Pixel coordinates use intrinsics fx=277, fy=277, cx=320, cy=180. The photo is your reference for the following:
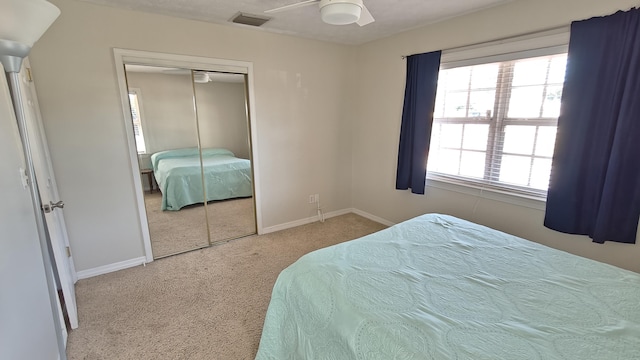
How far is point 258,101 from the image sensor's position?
321 centimetres

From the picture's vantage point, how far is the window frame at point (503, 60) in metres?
2.18

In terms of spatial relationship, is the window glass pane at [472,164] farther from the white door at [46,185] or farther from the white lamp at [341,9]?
the white door at [46,185]

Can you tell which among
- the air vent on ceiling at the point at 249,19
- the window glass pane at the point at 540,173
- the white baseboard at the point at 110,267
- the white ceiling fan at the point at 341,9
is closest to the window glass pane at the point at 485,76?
the window glass pane at the point at 540,173

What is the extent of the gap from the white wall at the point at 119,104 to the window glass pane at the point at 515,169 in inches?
85.7

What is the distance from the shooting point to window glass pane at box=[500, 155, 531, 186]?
97.0 inches

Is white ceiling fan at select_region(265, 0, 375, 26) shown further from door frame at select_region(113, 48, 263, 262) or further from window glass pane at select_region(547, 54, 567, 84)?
window glass pane at select_region(547, 54, 567, 84)

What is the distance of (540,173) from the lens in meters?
2.38

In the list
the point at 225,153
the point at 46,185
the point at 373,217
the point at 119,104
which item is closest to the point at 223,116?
the point at 225,153

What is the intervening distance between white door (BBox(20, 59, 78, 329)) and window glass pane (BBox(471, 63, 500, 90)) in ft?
11.5

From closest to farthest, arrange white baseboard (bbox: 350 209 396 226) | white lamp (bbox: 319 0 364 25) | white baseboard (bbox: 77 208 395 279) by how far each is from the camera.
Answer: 1. white lamp (bbox: 319 0 364 25)
2. white baseboard (bbox: 77 208 395 279)
3. white baseboard (bbox: 350 209 396 226)

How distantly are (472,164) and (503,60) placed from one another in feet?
3.24

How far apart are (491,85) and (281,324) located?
2.72m

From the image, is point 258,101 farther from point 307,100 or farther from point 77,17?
point 77,17

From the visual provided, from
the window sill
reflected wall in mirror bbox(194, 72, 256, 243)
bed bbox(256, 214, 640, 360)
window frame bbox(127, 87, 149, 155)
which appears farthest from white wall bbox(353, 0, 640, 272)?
window frame bbox(127, 87, 149, 155)
